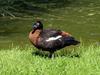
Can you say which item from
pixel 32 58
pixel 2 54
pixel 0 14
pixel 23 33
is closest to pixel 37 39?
pixel 32 58

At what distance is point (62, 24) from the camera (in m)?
15.1

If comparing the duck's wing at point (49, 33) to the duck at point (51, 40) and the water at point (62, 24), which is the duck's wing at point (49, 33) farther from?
the water at point (62, 24)

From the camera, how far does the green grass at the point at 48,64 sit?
726 cm

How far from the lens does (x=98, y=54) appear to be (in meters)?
8.73

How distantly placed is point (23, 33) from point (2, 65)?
6271mm

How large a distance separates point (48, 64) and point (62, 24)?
24.3ft

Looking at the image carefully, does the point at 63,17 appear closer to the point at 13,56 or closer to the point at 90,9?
the point at 90,9

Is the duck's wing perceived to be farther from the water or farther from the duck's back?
the water

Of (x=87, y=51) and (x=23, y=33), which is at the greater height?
(x=87, y=51)

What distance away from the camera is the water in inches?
505

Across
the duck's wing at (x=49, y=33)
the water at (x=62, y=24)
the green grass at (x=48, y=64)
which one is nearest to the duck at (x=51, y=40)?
the duck's wing at (x=49, y=33)

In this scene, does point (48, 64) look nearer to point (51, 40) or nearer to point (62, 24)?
point (51, 40)


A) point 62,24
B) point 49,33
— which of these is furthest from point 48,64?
point 62,24

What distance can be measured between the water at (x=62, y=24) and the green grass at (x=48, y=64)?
11.2 feet
